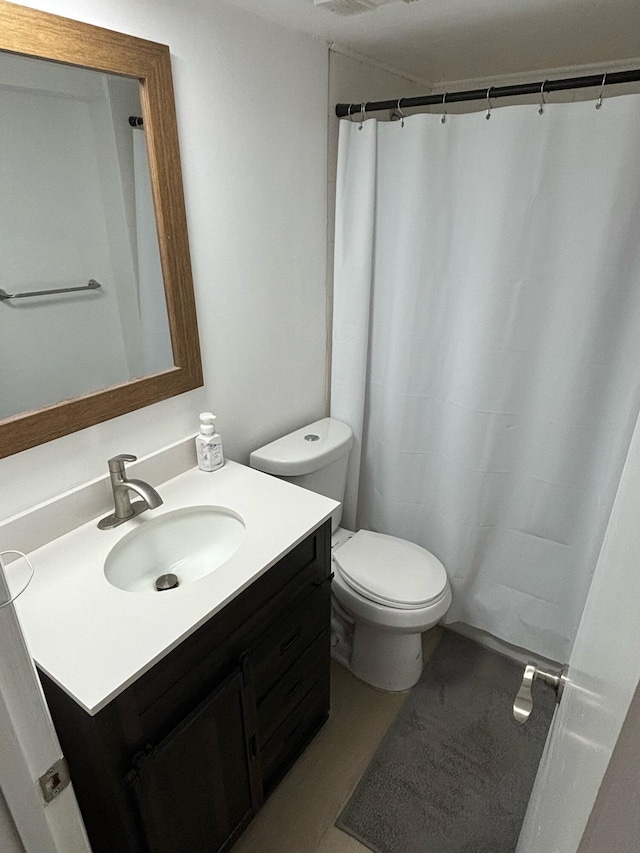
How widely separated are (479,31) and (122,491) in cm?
162

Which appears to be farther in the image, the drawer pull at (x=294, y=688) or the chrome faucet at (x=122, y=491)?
the drawer pull at (x=294, y=688)

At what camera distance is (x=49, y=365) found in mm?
1164

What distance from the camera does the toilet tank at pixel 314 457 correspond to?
5.43 ft

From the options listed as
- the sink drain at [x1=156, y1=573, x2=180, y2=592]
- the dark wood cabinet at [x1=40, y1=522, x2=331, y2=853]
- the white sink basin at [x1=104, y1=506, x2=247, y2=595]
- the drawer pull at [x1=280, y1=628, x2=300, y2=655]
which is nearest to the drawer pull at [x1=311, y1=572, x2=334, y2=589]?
the dark wood cabinet at [x1=40, y1=522, x2=331, y2=853]

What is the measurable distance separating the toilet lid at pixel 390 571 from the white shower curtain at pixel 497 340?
21 centimetres

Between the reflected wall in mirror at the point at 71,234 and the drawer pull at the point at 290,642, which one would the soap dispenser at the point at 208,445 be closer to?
the reflected wall in mirror at the point at 71,234

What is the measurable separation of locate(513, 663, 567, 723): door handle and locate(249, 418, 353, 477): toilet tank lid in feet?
3.20

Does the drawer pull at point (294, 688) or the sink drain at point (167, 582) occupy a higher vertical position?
the sink drain at point (167, 582)

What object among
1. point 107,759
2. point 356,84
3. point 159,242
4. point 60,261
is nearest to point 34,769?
point 107,759

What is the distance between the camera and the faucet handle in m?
1.23

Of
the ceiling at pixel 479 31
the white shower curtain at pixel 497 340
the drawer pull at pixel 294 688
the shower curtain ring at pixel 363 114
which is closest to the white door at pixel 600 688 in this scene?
the drawer pull at pixel 294 688

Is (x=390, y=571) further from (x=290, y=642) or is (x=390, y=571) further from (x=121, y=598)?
(x=121, y=598)

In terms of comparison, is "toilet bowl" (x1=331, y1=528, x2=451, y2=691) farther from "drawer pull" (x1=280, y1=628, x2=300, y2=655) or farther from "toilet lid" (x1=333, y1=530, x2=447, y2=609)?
"drawer pull" (x1=280, y1=628, x2=300, y2=655)

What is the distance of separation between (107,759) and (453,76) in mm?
2392
